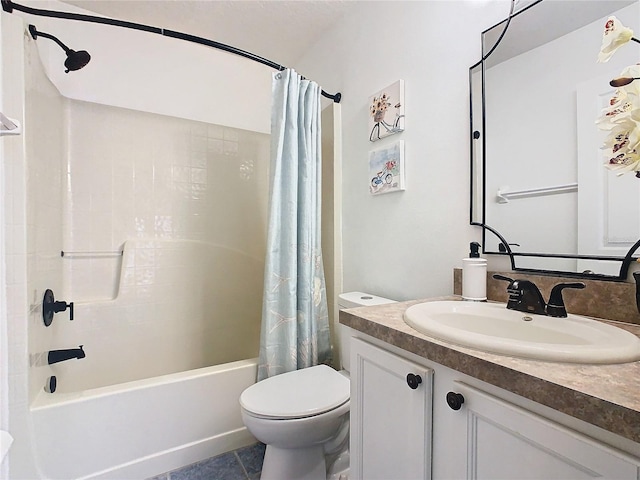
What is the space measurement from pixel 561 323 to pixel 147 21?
8.33ft

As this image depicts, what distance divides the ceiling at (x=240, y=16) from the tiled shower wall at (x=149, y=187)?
1.86ft

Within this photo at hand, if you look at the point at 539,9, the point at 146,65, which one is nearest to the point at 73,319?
the point at 146,65

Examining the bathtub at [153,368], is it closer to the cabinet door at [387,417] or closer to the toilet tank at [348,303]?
the toilet tank at [348,303]

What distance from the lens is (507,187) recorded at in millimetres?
1067

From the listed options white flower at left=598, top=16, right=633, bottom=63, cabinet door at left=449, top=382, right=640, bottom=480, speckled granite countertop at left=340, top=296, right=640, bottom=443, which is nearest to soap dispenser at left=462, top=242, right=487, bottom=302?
speckled granite countertop at left=340, top=296, right=640, bottom=443

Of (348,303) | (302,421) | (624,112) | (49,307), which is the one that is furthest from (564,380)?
(49,307)

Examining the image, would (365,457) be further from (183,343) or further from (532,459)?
(183,343)

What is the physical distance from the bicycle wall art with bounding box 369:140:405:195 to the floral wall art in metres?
0.81

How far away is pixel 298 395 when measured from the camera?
123 cm

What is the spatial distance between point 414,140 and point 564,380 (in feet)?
3.69

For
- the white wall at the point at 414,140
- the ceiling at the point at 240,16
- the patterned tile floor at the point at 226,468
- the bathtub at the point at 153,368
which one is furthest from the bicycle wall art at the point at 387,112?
the patterned tile floor at the point at 226,468

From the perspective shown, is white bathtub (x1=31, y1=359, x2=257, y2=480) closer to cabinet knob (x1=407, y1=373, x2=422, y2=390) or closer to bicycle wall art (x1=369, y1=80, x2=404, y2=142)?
cabinet knob (x1=407, y1=373, x2=422, y2=390)

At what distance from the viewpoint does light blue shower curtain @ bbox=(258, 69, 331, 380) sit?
1579 millimetres

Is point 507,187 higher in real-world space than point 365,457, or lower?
higher
